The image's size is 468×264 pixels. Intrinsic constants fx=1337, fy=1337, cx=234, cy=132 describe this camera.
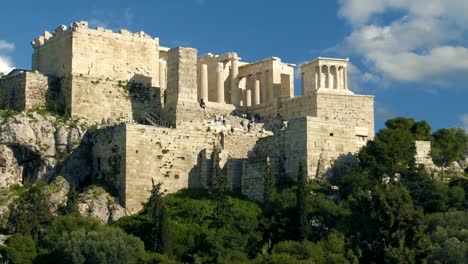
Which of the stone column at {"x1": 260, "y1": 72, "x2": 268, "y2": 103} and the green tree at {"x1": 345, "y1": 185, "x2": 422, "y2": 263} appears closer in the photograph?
the green tree at {"x1": 345, "y1": 185, "x2": 422, "y2": 263}

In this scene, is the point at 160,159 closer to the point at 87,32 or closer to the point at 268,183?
the point at 268,183

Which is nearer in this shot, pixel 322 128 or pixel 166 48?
pixel 322 128

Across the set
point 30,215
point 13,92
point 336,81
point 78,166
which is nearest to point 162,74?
point 13,92

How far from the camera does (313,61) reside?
99062mm

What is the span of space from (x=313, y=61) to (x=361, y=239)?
79.7ft

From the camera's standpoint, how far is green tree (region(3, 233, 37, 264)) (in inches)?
3051

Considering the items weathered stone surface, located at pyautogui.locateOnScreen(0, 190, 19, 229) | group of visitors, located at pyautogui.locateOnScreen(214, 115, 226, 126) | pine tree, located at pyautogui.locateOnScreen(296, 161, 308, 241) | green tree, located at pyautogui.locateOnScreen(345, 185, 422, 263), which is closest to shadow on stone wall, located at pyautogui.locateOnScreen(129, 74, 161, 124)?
group of visitors, located at pyautogui.locateOnScreen(214, 115, 226, 126)

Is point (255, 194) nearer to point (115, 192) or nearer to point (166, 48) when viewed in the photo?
point (115, 192)

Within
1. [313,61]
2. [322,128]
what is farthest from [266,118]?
[322,128]

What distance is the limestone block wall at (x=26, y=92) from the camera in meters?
90.9

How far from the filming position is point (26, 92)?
9081 cm

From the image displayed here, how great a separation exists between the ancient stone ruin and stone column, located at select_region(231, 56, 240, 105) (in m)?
0.18

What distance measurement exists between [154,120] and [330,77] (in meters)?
14.4

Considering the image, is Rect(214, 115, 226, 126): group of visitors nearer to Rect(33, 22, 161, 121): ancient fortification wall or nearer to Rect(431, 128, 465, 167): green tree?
Rect(33, 22, 161, 121): ancient fortification wall
